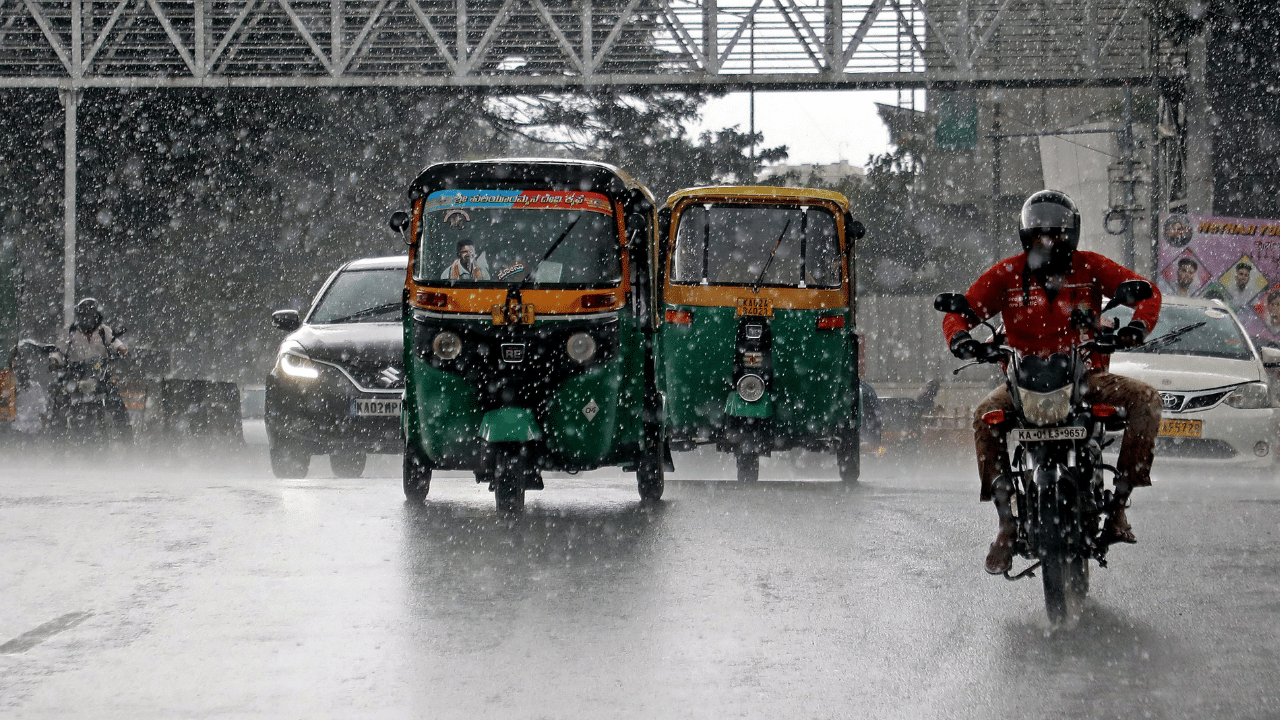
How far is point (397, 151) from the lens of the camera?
35062mm

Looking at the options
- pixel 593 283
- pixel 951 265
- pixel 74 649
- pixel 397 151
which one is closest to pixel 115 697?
pixel 74 649

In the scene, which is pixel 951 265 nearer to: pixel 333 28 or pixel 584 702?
pixel 333 28

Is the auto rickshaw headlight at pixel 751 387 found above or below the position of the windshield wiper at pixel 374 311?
below

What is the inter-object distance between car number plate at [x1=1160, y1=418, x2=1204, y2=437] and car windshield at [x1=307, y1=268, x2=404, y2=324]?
261 inches

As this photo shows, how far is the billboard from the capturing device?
2483 centimetres

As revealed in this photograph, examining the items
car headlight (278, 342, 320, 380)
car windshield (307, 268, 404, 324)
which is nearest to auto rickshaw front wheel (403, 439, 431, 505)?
car headlight (278, 342, 320, 380)

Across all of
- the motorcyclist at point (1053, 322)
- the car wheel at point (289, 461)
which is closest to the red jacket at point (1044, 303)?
the motorcyclist at point (1053, 322)

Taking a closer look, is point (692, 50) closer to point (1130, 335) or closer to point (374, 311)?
point (374, 311)

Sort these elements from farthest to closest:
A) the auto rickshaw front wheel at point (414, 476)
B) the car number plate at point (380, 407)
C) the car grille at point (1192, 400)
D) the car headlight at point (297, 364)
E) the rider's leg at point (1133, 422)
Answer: the car grille at point (1192, 400) → the car headlight at point (297, 364) → the car number plate at point (380, 407) → the auto rickshaw front wheel at point (414, 476) → the rider's leg at point (1133, 422)

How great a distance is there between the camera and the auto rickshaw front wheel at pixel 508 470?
10.7 metres

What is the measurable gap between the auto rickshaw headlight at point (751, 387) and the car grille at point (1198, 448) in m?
3.55

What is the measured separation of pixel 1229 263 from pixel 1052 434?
19.7m

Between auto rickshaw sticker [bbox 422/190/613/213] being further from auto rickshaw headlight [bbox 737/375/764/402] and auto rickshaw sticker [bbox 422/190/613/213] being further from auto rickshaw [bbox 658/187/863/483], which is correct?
auto rickshaw headlight [bbox 737/375/764/402]

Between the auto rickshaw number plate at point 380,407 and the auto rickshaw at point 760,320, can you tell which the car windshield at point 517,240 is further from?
the auto rickshaw at point 760,320
